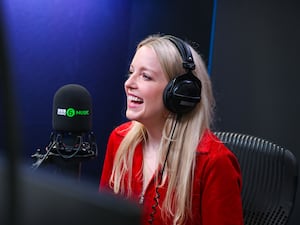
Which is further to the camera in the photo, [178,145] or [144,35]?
[144,35]

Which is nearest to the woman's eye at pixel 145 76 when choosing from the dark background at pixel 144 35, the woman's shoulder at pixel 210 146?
the woman's shoulder at pixel 210 146

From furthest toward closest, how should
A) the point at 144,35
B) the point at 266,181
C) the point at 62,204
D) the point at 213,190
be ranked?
the point at 144,35
the point at 266,181
the point at 213,190
the point at 62,204

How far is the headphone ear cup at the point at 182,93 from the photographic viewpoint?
3.65 ft

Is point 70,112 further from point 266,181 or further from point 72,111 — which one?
point 266,181

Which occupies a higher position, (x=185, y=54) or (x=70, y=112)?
(x=185, y=54)

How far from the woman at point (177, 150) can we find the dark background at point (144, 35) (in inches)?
39.2

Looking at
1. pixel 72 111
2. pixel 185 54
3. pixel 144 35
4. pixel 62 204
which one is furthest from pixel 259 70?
pixel 62 204

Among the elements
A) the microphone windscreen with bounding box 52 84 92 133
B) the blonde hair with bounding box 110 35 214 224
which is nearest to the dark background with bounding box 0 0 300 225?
the microphone windscreen with bounding box 52 84 92 133

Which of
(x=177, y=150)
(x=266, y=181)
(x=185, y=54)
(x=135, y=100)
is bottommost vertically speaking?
(x=266, y=181)

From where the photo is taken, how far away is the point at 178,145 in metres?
1.18

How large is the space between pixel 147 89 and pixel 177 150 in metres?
0.20

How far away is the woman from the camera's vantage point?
1103 mm

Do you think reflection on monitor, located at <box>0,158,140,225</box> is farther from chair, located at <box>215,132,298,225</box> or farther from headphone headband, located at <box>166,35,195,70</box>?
Answer: chair, located at <box>215,132,298,225</box>

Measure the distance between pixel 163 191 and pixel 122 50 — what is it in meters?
1.81
